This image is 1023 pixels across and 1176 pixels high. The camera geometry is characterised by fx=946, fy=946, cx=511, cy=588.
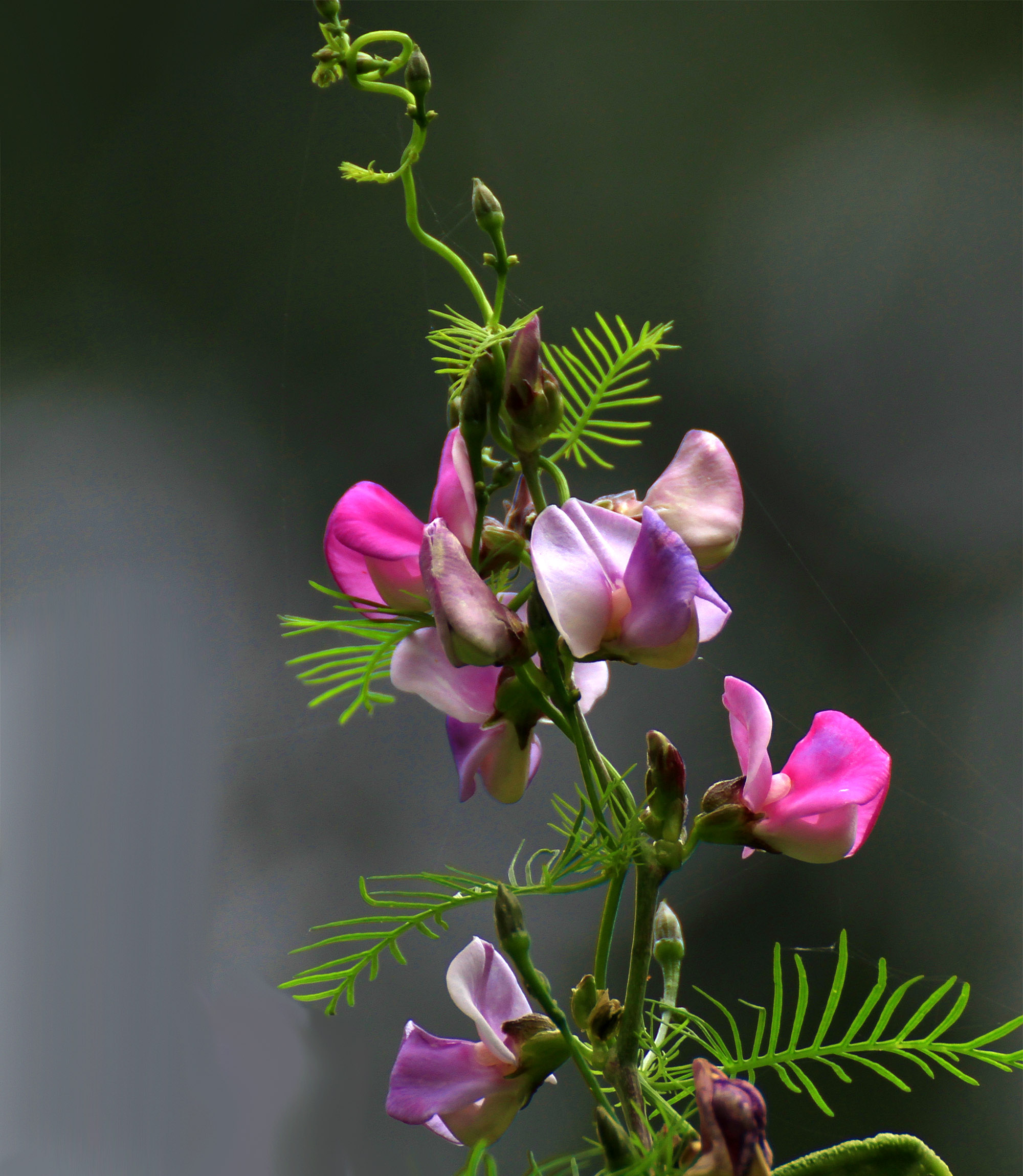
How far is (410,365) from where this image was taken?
5.15ft

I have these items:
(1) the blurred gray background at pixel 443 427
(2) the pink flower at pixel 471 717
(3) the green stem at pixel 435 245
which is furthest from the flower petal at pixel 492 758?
(1) the blurred gray background at pixel 443 427

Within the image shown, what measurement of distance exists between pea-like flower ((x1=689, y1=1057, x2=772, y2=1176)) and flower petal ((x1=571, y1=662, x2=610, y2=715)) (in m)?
0.11

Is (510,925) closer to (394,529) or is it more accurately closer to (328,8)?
(394,529)

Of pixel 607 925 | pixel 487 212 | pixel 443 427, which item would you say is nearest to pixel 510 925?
pixel 607 925

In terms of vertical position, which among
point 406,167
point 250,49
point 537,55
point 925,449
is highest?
point 537,55

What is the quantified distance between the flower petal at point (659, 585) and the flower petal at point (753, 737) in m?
0.03

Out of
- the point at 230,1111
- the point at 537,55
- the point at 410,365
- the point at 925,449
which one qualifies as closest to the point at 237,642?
the point at 410,365

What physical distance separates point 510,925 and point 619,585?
0.08 m

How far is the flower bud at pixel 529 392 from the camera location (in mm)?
213

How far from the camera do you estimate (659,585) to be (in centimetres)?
20

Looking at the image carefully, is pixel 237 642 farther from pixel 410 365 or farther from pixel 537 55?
pixel 537 55

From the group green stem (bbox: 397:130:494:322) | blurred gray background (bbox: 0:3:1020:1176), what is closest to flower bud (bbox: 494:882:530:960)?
green stem (bbox: 397:130:494:322)

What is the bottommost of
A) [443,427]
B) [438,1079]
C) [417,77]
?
[438,1079]

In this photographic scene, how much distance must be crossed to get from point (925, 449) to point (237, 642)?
3.83ft
